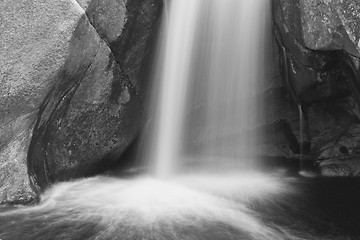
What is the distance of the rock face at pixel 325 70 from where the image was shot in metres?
6.55

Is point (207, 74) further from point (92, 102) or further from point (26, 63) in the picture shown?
point (26, 63)

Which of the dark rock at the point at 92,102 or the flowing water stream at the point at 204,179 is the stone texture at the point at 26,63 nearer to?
the dark rock at the point at 92,102

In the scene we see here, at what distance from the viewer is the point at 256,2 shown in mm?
8773

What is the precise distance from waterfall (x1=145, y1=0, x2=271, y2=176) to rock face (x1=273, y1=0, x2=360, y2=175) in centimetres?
78

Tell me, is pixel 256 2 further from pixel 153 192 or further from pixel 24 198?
pixel 24 198

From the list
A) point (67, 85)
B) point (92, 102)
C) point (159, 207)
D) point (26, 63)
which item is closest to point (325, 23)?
point (159, 207)

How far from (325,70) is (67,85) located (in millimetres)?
5234

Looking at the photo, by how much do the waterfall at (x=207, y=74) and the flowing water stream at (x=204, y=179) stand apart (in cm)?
2

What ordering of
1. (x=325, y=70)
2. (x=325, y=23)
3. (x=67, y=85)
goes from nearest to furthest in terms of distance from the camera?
(x=325, y=23), (x=67, y=85), (x=325, y=70)

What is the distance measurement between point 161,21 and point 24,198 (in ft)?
16.0

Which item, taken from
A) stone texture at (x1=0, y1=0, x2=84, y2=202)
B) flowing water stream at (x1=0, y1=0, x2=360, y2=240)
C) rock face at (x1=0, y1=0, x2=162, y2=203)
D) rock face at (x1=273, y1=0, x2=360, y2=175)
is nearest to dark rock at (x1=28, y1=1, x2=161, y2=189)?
rock face at (x1=0, y1=0, x2=162, y2=203)

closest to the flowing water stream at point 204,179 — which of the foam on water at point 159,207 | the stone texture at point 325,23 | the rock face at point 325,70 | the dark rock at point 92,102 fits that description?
the foam on water at point 159,207

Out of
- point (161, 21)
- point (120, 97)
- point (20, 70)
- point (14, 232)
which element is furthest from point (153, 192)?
point (161, 21)

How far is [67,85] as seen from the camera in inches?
277
